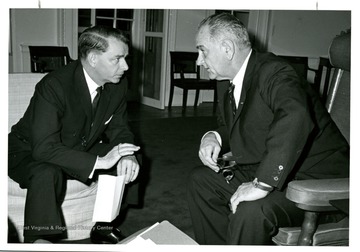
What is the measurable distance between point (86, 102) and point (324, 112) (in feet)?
2.92

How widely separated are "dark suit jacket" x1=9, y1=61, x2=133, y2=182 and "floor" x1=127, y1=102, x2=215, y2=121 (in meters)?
2.45

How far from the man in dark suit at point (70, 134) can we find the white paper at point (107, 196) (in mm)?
122

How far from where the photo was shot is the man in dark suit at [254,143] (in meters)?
1.14

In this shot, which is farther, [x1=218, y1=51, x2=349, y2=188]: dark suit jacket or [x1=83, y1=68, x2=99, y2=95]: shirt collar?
[x1=83, y1=68, x2=99, y2=95]: shirt collar

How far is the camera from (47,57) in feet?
13.2

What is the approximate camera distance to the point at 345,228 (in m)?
1.19

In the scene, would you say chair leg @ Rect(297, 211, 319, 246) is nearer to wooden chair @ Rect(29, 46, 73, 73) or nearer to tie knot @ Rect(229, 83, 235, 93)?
tie knot @ Rect(229, 83, 235, 93)

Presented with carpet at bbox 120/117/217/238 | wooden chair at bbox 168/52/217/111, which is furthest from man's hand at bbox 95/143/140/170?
wooden chair at bbox 168/52/217/111

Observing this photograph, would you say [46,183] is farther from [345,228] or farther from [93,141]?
[345,228]

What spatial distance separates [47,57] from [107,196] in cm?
300

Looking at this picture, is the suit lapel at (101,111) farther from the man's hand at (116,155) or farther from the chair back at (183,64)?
the chair back at (183,64)

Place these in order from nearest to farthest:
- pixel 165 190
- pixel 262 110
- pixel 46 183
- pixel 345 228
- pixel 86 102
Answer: pixel 345 228 → pixel 262 110 → pixel 46 183 → pixel 86 102 → pixel 165 190

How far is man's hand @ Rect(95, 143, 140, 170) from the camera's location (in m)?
1.47
